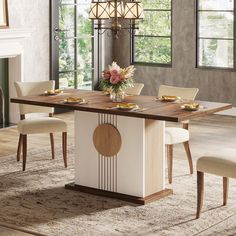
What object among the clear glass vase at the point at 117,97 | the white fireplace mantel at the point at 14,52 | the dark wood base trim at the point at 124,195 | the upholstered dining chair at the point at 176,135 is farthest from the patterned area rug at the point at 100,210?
the white fireplace mantel at the point at 14,52

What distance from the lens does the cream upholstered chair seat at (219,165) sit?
5098mm

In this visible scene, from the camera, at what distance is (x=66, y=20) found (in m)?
9.73

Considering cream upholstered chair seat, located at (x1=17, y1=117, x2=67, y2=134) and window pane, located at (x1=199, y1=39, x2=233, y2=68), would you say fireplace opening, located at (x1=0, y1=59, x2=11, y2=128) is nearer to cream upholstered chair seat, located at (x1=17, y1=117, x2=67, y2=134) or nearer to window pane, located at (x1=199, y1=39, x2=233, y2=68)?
cream upholstered chair seat, located at (x1=17, y1=117, x2=67, y2=134)

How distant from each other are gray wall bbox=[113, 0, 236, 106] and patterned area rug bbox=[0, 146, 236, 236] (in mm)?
3343

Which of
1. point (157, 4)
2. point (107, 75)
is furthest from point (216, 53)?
point (107, 75)

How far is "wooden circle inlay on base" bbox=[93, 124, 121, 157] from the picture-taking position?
5754 mm

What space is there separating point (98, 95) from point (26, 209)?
1.47 meters

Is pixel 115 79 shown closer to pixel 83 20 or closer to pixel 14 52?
pixel 14 52

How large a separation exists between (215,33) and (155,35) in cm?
94

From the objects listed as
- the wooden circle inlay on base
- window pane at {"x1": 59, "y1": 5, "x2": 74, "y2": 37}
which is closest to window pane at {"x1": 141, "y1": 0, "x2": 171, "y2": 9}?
window pane at {"x1": 59, "y1": 5, "x2": 74, "y2": 37}

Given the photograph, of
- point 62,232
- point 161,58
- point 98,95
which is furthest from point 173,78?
point 62,232

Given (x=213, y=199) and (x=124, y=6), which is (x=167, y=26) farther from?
(x=213, y=199)

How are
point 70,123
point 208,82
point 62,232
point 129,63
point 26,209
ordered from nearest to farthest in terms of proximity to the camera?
point 62,232
point 26,209
point 70,123
point 208,82
point 129,63

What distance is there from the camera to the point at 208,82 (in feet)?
32.3
